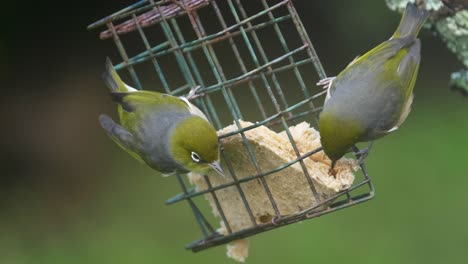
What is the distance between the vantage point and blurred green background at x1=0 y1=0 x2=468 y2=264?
6.89 metres

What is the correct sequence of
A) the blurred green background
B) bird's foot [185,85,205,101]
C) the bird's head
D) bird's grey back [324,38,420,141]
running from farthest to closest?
the blurred green background → bird's foot [185,85,205,101] → bird's grey back [324,38,420,141] → the bird's head

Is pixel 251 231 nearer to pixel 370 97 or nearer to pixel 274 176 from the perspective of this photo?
pixel 274 176

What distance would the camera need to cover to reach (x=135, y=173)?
8.78 meters

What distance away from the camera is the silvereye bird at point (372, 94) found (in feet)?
13.2

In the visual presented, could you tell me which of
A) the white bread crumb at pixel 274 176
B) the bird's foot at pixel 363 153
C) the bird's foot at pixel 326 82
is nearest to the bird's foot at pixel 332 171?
the white bread crumb at pixel 274 176

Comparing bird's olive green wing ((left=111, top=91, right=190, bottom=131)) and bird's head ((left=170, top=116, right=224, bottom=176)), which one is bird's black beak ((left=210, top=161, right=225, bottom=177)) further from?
bird's olive green wing ((left=111, top=91, right=190, bottom=131))

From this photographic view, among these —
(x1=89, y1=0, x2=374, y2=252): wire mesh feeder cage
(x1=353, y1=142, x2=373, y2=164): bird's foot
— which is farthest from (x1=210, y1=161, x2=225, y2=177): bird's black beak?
(x1=353, y1=142, x2=373, y2=164): bird's foot

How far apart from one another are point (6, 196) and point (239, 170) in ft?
17.1

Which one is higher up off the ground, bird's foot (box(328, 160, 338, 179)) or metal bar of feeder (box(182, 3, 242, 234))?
metal bar of feeder (box(182, 3, 242, 234))

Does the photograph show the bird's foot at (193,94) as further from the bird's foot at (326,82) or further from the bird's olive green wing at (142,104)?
the bird's foot at (326,82)

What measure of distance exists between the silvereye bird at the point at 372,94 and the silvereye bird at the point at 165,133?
2.01 feet

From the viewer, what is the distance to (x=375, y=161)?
790 centimetres

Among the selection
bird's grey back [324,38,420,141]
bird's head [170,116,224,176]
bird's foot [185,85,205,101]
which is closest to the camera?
bird's head [170,116,224,176]

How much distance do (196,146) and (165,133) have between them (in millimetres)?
260
